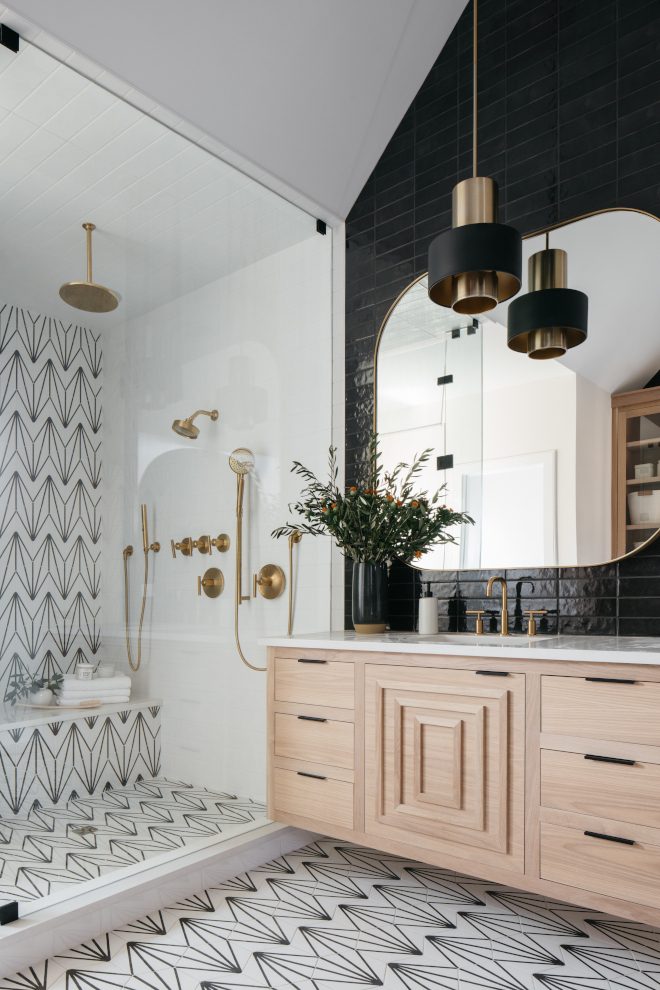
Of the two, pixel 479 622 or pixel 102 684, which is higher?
pixel 479 622

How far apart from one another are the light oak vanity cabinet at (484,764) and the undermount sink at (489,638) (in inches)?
11.3

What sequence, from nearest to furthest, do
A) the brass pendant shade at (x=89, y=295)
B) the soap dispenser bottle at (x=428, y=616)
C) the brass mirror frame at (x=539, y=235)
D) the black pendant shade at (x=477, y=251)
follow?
the black pendant shade at (x=477, y=251) → the brass pendant shade at (x=89, y=295) → the brass mirror frame at (x=539, y=235) → the soap dispenser bottle at (x=428, y=616)

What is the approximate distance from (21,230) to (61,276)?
16cm

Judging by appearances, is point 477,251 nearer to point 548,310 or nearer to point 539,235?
point 548,310

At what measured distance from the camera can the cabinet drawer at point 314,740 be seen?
2.33 m

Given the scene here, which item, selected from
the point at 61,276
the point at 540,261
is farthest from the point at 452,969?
the point at 61,276

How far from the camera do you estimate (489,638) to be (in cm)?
245

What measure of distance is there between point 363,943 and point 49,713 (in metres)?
1.08

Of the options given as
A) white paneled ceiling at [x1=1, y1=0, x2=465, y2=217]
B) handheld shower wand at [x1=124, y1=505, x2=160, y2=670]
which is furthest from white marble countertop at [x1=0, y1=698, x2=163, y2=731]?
white paneled ceiling at [x1=1, y1=0, x2=465, y2=217]

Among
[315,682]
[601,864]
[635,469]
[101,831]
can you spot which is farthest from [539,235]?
[101,831]

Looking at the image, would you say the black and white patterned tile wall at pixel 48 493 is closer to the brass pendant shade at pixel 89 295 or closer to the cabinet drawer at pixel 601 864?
the brass pendant shade at pixel 89 295

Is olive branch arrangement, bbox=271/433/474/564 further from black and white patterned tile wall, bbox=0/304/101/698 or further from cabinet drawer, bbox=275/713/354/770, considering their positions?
black and white patterned tile wall, bbox=0/304/101/698

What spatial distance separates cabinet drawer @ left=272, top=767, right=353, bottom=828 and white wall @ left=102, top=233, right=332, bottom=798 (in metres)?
0.16

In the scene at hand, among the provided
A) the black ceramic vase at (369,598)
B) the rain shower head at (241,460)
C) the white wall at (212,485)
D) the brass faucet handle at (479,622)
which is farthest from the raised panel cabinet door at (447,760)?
the rain shower head at (241,460)
